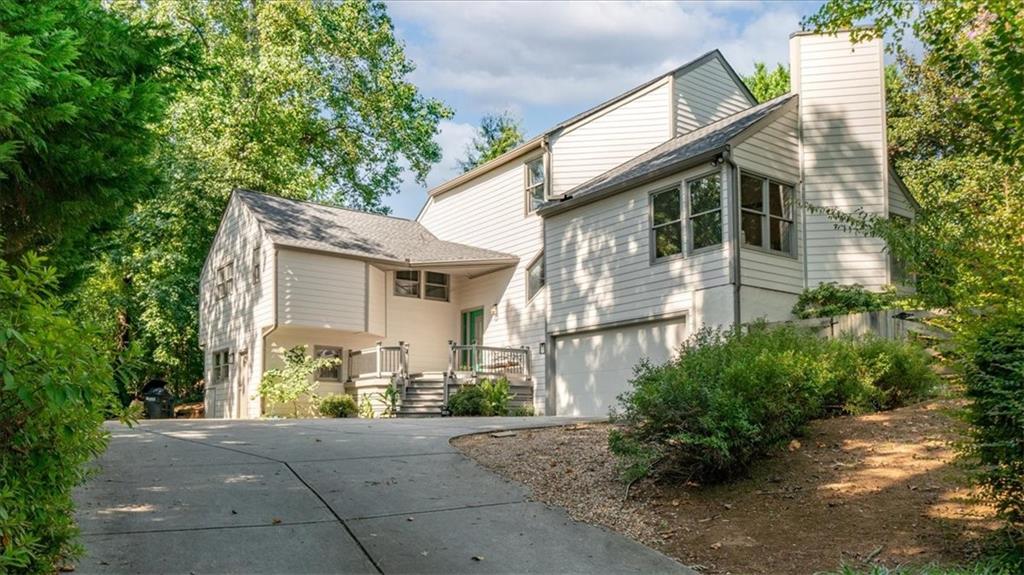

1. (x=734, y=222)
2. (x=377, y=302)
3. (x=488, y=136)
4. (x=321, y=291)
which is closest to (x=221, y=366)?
(x=321, y=291)

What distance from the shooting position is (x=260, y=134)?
92.1 ft

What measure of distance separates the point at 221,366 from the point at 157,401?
2.14m

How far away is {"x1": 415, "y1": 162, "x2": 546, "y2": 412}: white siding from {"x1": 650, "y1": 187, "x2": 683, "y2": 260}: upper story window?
4704 mm

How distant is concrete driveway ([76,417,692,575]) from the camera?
5316 millimetres

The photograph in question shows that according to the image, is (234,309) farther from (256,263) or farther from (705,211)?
(705,211)

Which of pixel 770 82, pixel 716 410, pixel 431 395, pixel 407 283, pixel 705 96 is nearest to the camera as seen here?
pixel 716 410

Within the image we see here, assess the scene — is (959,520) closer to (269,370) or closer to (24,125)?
(24,125)

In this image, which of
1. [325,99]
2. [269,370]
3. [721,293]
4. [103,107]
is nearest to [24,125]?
[103,107]

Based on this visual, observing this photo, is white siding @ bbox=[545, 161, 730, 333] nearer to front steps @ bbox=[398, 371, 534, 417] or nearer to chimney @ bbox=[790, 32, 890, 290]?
front steps @ bbox=[398, 371, 534, 417]

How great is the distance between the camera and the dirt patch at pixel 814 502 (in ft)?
18.0

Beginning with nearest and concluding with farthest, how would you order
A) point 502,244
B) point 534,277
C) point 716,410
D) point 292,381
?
1. point 716,410
2. point 292,381
3. point 534,277
4. point 502,244

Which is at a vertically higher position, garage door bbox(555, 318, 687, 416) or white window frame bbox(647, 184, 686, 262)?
white window frame bbox(647, 184, 686, 262)

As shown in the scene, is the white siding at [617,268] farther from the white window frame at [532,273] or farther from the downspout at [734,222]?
the white window frame at [532,273]


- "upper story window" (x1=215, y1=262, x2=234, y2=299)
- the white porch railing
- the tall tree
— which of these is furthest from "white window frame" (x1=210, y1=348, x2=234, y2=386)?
the tall tree
